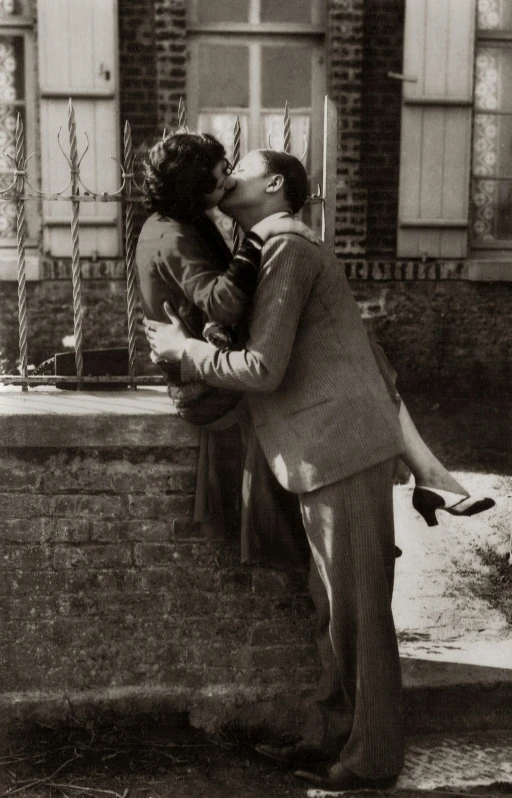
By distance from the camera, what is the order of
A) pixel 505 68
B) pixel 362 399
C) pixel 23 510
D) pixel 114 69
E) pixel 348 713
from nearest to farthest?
pixel 362 399
pixel 348 713
pixel 23 510
pixel 114 69
pixel 505 68

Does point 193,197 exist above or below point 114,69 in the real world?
below

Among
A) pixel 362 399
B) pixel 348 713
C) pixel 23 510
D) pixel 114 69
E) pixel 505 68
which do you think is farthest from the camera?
pixel 505 68

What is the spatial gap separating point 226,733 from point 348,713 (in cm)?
55

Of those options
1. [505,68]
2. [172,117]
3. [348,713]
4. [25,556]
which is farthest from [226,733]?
[505,68]

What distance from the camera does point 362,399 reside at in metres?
2.78

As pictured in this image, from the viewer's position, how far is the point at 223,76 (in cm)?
755

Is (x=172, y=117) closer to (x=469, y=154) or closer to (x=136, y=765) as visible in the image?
(x=469, y=154)

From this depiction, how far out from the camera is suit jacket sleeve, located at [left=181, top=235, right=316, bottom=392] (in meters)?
2.68

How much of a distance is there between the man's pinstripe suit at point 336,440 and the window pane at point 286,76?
5202 millimetres

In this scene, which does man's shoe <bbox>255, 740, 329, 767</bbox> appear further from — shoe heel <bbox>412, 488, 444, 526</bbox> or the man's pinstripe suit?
shoe heel <bbox>412, 488, 444, 526</bbox>

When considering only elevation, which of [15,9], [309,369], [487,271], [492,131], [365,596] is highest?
[15,9]

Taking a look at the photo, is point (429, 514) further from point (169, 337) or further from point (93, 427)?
point (93, 427)

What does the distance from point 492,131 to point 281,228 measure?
5535 millimetres

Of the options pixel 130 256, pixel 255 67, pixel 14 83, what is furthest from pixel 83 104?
pixel 130 256
